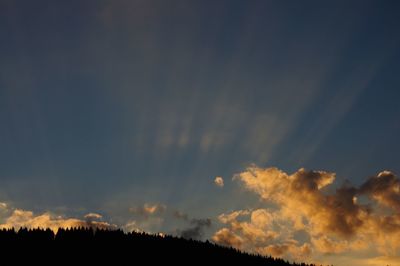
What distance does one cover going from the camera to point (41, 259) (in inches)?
7490

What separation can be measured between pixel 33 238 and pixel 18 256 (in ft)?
38.2

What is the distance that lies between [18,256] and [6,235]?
37.4 feet

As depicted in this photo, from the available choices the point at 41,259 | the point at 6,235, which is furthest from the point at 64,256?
the point at 6,235

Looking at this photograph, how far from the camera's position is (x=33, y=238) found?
647 feet

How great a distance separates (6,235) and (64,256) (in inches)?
940

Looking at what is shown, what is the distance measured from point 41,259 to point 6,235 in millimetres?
17135

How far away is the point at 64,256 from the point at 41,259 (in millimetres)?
10605

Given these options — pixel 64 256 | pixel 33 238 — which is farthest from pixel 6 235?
pixel 64 256

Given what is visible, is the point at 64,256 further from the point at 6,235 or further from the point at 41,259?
→ the point at 6,235

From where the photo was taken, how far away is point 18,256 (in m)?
187

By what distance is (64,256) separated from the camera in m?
198

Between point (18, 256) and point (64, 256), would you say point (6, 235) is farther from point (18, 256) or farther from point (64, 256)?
point (64, 256)

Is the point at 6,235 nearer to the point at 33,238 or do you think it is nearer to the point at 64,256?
the point at 33,238
